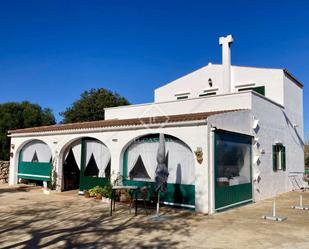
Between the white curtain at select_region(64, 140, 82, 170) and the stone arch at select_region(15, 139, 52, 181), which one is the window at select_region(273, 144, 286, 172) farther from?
the stone arch at select_region(15, 139, 52, 181)

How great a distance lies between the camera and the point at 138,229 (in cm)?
859

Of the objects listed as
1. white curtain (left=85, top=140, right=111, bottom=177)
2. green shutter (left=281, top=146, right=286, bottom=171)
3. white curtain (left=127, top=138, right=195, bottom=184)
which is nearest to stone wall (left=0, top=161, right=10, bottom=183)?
white curtain (left=85, top=140, right=111, bottom=177)

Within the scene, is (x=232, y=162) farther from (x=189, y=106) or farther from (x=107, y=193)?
(x=107, y=193)

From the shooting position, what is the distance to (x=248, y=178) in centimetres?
1434

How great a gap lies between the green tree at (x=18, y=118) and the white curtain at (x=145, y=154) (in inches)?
765

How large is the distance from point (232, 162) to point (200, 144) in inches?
89.4

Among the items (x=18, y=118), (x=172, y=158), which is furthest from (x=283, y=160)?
(x=18, y=118)

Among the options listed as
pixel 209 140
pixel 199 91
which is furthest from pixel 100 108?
pixel 209 140

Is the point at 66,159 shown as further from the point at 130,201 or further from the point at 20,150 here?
the point at 130,201

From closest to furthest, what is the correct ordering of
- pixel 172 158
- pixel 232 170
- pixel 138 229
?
pixel 138 229 → pixel 172 158 → pixel 232 170

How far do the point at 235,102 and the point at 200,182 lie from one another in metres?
5.46

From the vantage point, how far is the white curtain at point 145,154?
13242 millimetres

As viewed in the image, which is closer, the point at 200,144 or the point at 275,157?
the point at 200,144

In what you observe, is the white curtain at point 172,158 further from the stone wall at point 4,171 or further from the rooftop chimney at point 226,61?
the stone wall at point 4,171
